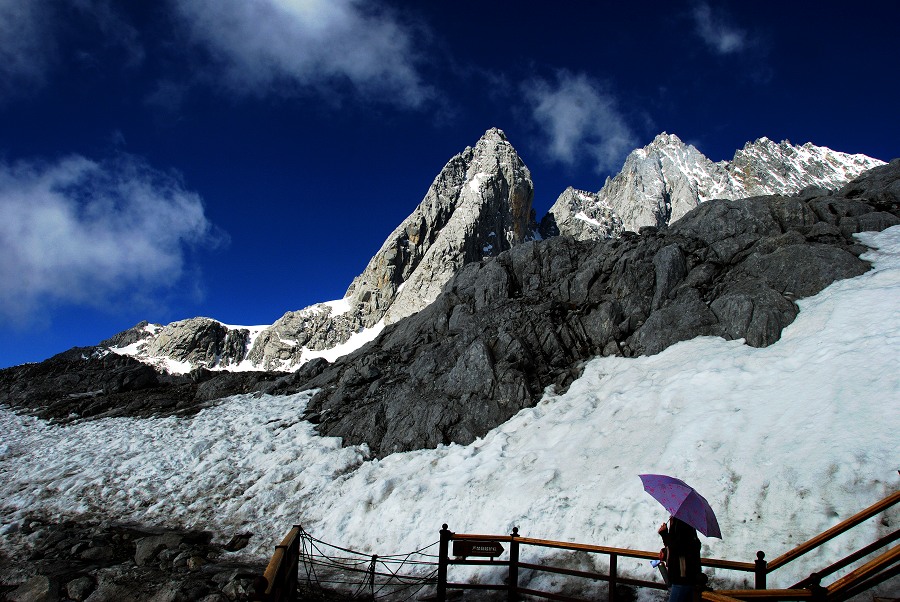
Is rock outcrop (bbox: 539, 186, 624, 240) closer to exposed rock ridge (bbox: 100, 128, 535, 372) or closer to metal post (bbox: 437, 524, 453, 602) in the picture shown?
exposed rock ridge (bbox: 100, 128, 535, 372)

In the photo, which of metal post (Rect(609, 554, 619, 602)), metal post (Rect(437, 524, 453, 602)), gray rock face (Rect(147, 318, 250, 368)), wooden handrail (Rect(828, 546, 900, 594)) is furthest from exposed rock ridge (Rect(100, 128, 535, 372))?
wooden handrail (Rect(828, 546, 900, 594))

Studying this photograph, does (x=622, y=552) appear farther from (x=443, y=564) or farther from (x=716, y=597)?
(x=716, y=597)

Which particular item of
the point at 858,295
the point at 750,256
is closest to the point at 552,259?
the point at 750,256

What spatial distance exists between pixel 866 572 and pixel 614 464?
395 inches

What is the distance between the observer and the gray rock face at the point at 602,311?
20.1 metres

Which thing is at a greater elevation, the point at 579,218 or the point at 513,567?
the point at 579,218

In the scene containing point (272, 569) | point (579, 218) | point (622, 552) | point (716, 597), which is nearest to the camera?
point (716, 597)

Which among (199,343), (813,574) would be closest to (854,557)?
(813,574)

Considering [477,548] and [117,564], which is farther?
[117,564]

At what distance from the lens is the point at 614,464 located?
14016mm

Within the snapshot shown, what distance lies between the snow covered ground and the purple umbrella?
4626mm

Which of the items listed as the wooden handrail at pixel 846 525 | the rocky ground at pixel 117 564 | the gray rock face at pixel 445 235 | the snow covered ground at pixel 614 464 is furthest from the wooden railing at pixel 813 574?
the gray rock face at pixel 445 235

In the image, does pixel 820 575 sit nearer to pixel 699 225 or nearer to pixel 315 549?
pixel 315 549

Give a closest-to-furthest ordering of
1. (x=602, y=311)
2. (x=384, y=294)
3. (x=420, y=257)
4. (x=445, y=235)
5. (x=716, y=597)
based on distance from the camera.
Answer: (x=716, y=597) → (x=602, y=311) → (x=445, y=235) → (x=384, y=294) → (x=420, y=257)
